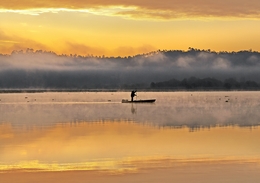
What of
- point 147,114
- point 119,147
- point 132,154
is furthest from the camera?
point 147,114

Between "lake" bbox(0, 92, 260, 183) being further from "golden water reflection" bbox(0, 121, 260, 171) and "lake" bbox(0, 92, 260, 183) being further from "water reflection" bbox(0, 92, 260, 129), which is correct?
"water reflection" bbox(0, 92, 260, 129)

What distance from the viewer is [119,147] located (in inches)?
840

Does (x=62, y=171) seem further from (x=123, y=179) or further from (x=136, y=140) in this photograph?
(x=136, y=140)

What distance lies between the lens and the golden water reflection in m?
17.1

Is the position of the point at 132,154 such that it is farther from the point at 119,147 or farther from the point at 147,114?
the point at 147,114

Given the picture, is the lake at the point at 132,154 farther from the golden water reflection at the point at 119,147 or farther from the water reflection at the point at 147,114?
the water reflection at the point at 147,114

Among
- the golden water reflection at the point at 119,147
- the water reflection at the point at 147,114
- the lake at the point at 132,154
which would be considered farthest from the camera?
the water reflection at the point at 147,114

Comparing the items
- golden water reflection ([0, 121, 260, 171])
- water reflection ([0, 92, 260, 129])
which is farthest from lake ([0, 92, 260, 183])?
water reflection ([0, 92, 260, 129])

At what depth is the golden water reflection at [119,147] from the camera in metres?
17.1

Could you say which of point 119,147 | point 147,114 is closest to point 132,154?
point 119,147

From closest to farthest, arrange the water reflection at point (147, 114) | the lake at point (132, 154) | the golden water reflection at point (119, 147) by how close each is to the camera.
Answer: the lake at point (132, 154) → the golden water reflection at point (119, 147) → the water reflection at point (147, 114)

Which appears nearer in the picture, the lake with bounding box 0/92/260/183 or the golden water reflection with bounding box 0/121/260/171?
the lake with bounding box 0/92/260/183

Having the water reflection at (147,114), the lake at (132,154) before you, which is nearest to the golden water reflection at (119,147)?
the lake at (132,154)

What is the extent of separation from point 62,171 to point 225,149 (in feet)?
24.2
